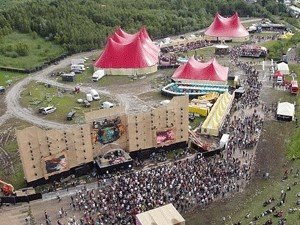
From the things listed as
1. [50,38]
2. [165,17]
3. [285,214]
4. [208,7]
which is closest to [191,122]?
[285,214]

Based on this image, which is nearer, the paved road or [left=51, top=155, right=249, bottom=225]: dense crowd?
[left=51, top=155, right=249, bottom=225]: dense crowd

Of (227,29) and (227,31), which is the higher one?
(227,29)

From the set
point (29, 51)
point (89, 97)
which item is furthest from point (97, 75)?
point (29, 51)

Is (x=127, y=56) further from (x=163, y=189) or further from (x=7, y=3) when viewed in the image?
(x=7, y=3)

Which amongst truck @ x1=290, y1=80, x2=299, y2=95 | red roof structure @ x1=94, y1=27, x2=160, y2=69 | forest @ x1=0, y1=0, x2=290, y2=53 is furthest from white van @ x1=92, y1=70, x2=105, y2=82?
truck @ x1=290, y1=80, x2=299, y2=95

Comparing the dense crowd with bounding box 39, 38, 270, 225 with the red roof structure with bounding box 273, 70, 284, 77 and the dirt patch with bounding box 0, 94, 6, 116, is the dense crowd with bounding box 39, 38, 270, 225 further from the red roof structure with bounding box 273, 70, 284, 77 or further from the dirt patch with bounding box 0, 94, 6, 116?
the red roof structure with bounding box 273, 70, 284, 77

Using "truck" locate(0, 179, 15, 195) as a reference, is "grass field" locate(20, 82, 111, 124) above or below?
below
